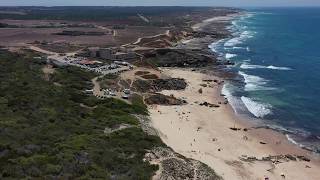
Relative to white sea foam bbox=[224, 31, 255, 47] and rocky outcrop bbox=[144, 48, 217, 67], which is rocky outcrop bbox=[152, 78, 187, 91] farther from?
white sea foam bbox=[224, 31, 255, 47]

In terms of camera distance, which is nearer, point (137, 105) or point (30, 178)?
point (30, 178)

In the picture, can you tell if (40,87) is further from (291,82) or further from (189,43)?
(189,43)

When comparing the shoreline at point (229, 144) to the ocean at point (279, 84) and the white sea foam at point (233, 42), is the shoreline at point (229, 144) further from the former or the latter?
the white sea foam at point (233, 42)

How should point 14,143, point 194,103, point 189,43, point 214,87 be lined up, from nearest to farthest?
point 14,143 < point 194,103 < point 214,87 < point 189,43

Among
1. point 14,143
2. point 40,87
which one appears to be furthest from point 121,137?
point 40,87

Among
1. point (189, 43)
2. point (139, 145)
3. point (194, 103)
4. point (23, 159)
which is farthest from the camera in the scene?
point (189, 43)

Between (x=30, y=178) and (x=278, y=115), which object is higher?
(x=30, y=178)

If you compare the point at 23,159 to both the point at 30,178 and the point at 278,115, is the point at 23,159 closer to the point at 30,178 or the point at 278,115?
the point at 30,178

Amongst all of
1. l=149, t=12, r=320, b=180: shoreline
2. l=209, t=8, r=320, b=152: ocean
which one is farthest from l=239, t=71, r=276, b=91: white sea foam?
l=149, t=12, r=320, b=180: shoreline
